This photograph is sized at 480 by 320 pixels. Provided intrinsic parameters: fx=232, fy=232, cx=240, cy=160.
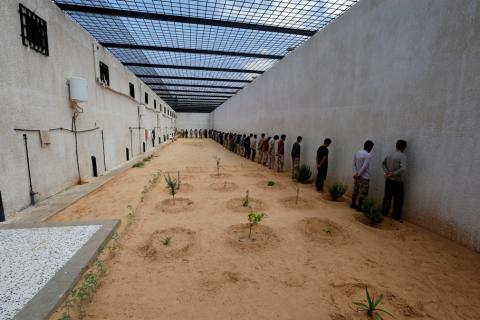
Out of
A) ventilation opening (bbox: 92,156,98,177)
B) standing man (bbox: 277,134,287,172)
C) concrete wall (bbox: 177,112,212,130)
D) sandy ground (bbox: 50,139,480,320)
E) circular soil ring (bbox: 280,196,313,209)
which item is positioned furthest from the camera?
concrete wall (bbox: 177,112,212,130)

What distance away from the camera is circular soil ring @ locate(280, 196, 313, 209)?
5807 mm

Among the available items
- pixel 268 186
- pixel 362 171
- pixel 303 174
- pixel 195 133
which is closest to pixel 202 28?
pixel 268 186

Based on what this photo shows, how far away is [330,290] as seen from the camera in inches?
109

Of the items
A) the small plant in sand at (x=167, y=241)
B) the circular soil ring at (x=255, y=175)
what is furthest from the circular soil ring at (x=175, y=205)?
the circular soil ring at (x=255, y=175)

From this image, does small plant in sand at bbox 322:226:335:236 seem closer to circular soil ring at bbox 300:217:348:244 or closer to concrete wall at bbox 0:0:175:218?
circular soil ring at bbox 300:217:348:244

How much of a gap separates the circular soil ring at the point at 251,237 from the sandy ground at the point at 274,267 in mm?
19

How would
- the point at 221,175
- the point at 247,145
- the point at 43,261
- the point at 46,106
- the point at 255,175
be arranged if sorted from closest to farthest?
the point at 43,261 < the point at 46,106 < the point at 221,175 < the point at 255,175 < the point at 247,145

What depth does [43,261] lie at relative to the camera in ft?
9.91

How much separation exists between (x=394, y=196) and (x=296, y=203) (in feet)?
7.04

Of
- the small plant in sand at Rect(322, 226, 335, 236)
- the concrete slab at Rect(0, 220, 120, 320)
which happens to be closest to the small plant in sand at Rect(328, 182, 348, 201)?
the small plant in sand at Rect(322, 226, 335, 236)

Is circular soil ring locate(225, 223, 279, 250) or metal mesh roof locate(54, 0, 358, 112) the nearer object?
circular soil ring locate(225, 223, 279, 250)

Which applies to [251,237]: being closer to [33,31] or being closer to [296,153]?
[296,153]

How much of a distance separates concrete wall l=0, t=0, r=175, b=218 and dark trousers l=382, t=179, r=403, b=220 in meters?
7.60

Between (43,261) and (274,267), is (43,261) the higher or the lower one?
the higher one
